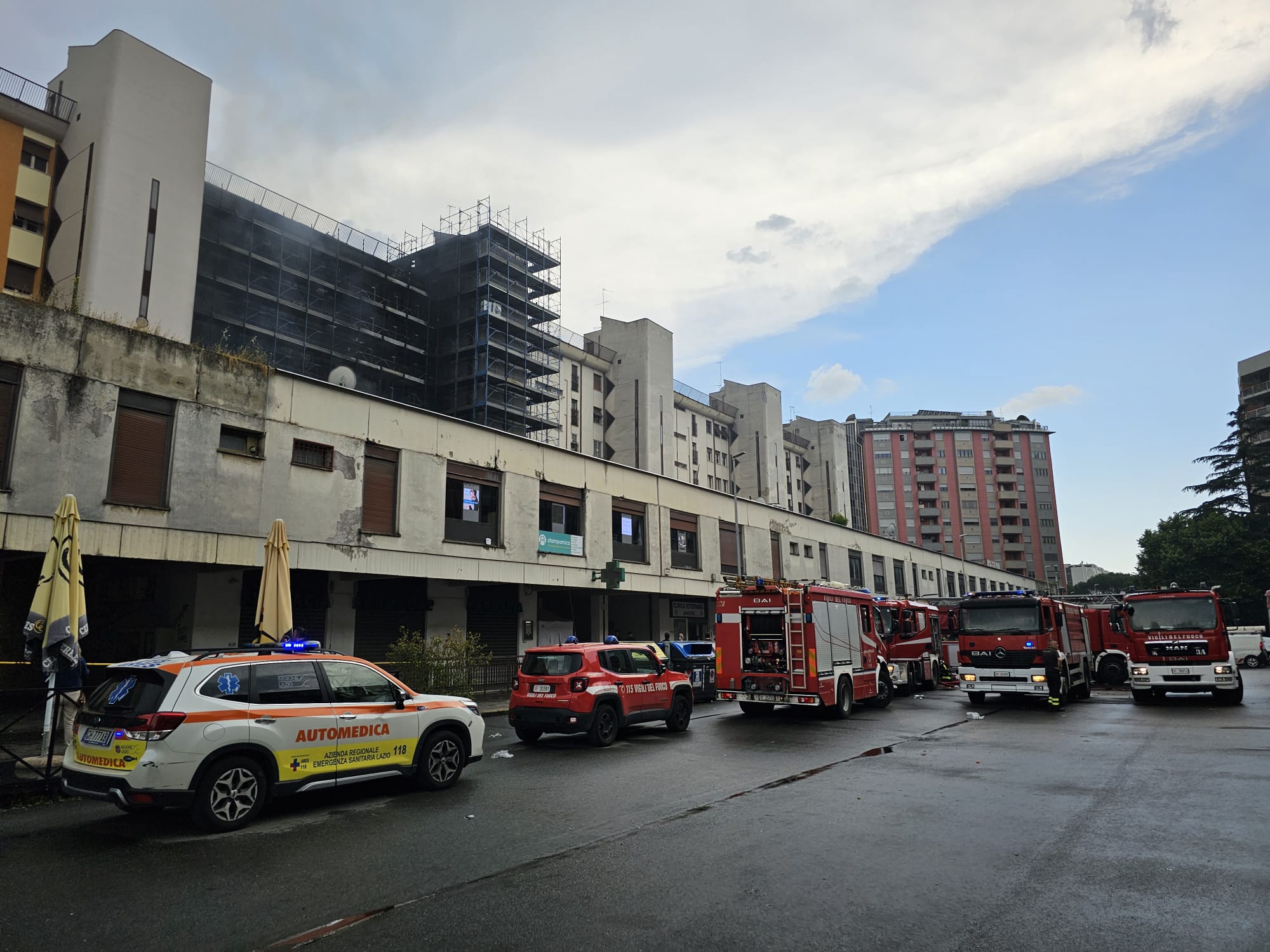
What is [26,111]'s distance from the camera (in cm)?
3400

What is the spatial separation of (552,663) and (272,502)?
32.9 feet

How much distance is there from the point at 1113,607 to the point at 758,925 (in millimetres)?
18186

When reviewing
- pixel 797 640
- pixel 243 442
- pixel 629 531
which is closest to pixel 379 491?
pixel 243 442

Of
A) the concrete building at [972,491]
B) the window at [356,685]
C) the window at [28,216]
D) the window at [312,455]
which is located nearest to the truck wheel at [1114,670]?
the window at [312,455]

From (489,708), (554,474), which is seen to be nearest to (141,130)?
(554,474)

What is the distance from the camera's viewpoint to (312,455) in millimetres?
20719

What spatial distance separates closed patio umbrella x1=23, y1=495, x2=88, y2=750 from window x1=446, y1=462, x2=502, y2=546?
42.0ft

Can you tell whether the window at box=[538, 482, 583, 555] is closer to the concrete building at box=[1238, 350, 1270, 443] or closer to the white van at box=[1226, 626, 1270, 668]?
the white van at box=[1226, 626, 1270, 668]

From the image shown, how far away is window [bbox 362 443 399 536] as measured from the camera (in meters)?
21.8

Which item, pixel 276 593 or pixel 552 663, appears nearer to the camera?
pixel 552 663

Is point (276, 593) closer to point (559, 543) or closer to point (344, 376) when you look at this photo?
point (559, 543)

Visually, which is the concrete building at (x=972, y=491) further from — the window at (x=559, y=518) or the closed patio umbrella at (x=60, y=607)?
the closed patio umbrella at (x=60, y=607)

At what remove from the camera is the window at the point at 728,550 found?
119 feet

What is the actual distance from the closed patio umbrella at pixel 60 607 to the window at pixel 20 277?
29624 mm
